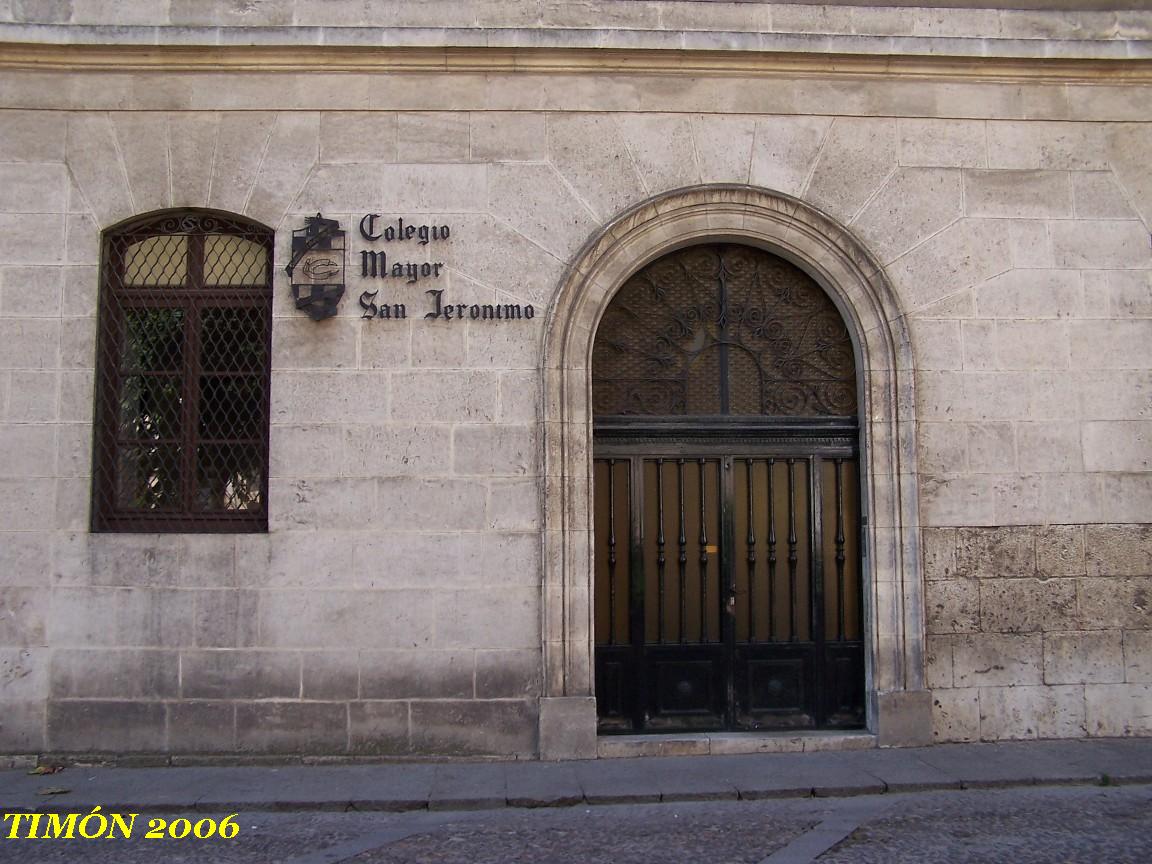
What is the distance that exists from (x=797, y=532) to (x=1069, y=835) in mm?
3064

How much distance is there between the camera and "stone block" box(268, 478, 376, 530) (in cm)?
764

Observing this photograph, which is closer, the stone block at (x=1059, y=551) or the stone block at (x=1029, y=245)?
the stone block at (x=1059, y=551)

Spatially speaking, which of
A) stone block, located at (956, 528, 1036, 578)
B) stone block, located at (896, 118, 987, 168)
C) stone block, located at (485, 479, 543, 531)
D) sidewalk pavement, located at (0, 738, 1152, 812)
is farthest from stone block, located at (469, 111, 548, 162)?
sidewalk pavement, located at (0, 738, 1152, 812)

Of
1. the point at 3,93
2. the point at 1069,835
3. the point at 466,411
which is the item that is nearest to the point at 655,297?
the point at 466,411

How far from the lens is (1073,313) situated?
8180 millimetres

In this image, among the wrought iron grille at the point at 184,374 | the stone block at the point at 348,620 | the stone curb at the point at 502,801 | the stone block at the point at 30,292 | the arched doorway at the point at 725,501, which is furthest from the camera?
the arched doorway at the point at 725,501

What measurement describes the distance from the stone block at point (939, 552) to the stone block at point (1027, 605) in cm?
33

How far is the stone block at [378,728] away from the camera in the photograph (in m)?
7.49

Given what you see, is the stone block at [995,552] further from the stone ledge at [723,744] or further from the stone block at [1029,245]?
the stone block at [1029,245]

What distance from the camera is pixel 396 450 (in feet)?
25.3

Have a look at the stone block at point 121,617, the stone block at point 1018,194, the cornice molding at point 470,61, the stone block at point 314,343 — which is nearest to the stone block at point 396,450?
the stone block at point 314,343

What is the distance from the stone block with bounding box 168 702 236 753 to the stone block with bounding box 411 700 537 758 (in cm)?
143

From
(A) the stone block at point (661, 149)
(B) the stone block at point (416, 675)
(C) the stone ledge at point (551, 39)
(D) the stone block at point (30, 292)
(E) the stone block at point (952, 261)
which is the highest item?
(C) the stone ledge at point (551, 39)

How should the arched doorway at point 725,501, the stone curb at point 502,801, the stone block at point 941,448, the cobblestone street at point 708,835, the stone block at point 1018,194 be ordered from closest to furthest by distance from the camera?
the cobblestone street at point 708,835, the stone curb at point 502,801, the stone block at point 941,448, the arched doorway at point 725,501, the stone block at point 1018,194
